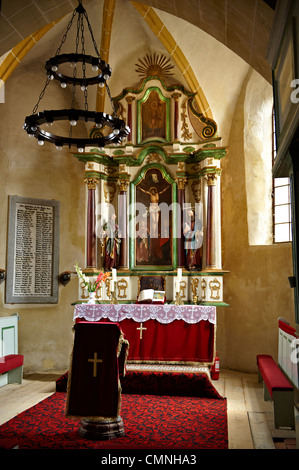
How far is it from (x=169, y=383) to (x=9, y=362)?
2.58 meters

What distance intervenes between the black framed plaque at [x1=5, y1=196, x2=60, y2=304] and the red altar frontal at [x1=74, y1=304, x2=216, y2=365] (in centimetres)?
237

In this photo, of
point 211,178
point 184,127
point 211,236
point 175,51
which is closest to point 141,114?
point 184,127

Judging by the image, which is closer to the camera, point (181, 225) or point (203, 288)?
point (203, 288)

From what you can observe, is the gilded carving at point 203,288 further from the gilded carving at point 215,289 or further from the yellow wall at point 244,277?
the yellow wall at point 244,277

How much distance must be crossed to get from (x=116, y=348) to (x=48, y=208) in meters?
5.35

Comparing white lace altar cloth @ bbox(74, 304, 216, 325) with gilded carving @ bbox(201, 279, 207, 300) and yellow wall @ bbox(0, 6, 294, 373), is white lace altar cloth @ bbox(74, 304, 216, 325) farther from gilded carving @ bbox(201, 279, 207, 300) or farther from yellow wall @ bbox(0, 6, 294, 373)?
yellow wall @ bbox(0, 6, 294, 373)

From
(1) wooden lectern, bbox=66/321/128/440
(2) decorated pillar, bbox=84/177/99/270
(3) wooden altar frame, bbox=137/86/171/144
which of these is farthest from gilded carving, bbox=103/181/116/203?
A: (1) wooden lectern, bbox=66/321/128/440

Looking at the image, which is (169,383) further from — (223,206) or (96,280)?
(223,206)

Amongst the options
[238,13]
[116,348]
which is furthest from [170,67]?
[116,348]

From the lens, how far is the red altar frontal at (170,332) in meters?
7.20

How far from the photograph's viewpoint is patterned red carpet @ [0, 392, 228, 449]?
14.5 ft

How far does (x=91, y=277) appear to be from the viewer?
8.87 metres

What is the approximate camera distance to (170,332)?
288 inches

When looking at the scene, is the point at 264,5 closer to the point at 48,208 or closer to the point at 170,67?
the point at 170,67
